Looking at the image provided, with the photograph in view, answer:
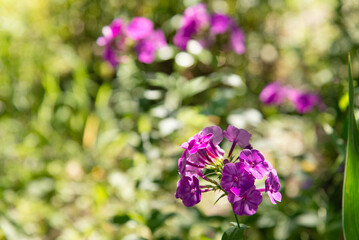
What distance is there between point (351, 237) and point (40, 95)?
2179 mm

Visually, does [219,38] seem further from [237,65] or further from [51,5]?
[51,5]

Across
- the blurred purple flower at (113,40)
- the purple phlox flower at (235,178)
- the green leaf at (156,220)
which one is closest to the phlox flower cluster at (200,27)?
the blurred purple flower at (113,40)

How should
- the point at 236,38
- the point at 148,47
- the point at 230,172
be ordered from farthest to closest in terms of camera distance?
the point at 236,38 < the point at 148,47 < the point at 230,172

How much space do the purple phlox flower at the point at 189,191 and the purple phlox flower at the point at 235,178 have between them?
0.07 meters

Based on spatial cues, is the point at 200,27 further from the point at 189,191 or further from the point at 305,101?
the point at 189,191

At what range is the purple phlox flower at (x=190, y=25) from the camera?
178 cm

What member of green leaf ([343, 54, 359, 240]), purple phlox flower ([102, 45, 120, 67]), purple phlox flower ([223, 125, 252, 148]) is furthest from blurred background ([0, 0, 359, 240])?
purple phlox flower ([223, 125, 252, 148])

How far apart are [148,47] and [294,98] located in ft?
2.33

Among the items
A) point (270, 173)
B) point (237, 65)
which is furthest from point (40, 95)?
point (270, 173)

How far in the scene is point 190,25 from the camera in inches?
70.0

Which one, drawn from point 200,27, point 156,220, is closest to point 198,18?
point 200,27

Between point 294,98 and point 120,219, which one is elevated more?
point 294,98

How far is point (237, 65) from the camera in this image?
2758 mm

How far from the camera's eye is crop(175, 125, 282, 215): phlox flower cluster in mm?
813
